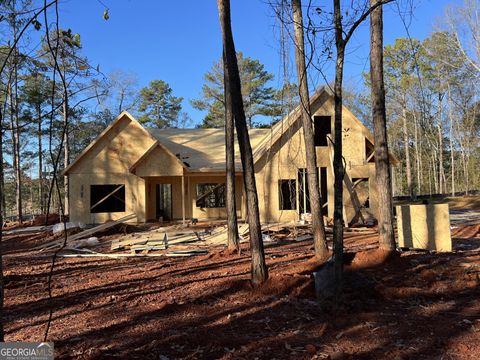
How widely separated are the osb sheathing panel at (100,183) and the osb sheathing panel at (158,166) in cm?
210

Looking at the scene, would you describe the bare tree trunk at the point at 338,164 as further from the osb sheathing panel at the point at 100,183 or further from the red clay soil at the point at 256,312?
the osb sheathing panel at the point at 100,183

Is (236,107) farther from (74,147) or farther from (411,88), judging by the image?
(74,147)

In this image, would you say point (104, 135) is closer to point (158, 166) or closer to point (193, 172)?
point (158, 166)

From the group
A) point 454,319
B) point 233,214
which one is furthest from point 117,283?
point 454,319

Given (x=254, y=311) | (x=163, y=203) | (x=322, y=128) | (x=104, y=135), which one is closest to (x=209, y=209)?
(x=163, y=203)

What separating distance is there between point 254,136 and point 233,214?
1408 centimetres

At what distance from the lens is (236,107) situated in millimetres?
6934

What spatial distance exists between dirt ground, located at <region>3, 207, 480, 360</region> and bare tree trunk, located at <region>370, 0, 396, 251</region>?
0.72 m

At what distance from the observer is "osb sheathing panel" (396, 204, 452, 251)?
10.1 metres

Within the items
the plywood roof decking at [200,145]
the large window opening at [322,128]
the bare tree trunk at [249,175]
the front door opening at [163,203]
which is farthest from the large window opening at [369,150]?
the bare tree trunk at [249,175]

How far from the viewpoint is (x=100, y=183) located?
20984 mm

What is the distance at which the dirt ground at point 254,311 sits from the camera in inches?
175

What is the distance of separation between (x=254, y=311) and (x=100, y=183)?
1688 cm
